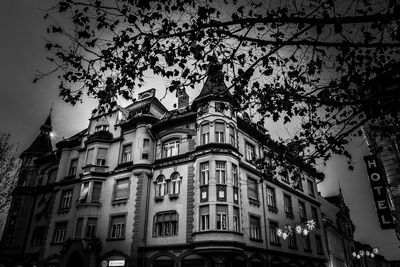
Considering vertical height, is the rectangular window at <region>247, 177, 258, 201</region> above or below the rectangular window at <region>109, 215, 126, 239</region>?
above

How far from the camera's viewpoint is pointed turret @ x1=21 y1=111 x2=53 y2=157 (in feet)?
129

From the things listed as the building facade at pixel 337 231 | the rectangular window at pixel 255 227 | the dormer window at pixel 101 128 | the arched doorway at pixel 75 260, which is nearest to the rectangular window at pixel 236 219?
the rectangular window at pixel 255 227

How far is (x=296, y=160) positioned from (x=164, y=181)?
58.6ft

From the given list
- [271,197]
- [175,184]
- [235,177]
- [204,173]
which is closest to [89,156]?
[175,184]

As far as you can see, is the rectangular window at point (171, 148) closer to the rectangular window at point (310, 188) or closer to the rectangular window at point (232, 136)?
the rectangular window at point (232, 136)

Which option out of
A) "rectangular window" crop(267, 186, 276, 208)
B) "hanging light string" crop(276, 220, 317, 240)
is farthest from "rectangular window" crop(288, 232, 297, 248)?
"rectangular window" crop(267, 186, 276, 208)

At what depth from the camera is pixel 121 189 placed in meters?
27.8

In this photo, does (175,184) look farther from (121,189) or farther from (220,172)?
(121,189)

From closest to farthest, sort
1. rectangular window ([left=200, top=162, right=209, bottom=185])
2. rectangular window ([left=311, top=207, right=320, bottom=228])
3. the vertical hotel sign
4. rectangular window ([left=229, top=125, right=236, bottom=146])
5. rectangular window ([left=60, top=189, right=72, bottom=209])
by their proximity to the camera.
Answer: rectangular window ([left=200, top=162, right=209, bottom=185]) → the vertical hotel sign → rectangular window ([left=229, top=125, right=236, bottom=146]) → rectangular window ([left=60, top=189, right=72, bottom=209]) → rectangular window ([left=311, top=207, right=320, bottom=228])

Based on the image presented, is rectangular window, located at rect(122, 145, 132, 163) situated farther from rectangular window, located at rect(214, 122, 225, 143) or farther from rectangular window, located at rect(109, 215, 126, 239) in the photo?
rectangular window, located at rect(214, 122, 225, 143)

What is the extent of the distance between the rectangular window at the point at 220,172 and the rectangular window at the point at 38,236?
828 inches

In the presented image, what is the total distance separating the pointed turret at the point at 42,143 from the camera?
3947 cm

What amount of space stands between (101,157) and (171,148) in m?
7.83

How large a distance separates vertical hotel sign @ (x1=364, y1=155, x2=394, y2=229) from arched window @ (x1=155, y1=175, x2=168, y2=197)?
18.3 m
